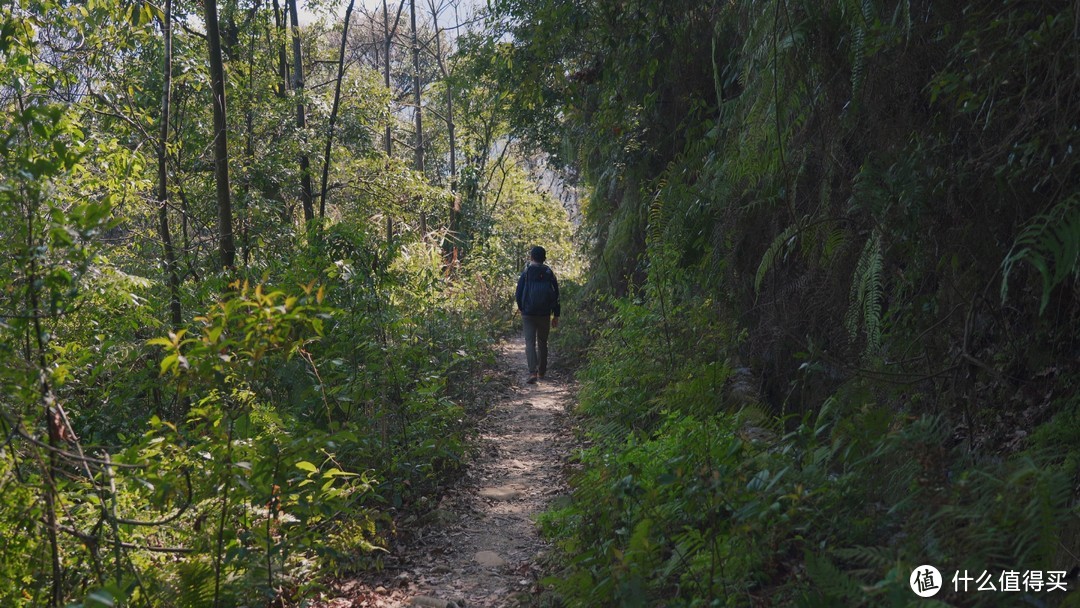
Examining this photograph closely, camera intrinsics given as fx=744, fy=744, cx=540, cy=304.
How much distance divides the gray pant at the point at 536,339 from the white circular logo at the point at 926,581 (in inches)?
321

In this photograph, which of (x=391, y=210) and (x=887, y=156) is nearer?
(x=887, y=156)

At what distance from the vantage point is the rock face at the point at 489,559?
507 cm

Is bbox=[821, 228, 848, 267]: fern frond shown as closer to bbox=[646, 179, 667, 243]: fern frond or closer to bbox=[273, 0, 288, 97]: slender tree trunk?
bbox=[646, 179, 667, 243]: fern frond

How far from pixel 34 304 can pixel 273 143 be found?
9235 mm

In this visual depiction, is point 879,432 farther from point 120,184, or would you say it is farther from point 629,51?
point 120,184

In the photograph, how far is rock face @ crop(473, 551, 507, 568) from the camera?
5.07 m

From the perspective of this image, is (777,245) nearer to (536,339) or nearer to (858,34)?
(858,34)

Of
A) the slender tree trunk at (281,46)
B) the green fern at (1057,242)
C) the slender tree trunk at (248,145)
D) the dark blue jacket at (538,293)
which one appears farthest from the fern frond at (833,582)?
the slender tree trunk at (281,46)

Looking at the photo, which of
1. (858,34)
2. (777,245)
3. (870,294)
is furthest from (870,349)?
(858,34)

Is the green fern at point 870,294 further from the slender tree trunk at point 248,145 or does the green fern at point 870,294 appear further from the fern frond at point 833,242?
the slender tree trunk at point 248,145

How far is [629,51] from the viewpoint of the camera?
838 centimetres

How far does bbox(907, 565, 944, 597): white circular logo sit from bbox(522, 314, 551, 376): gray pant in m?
8.15

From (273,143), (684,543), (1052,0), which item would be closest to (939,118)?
(1052,0)

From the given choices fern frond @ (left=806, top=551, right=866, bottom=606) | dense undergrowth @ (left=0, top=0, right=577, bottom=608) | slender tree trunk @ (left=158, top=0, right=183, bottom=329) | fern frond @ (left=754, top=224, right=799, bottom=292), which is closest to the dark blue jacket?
dense undergrowth @ (left=0, top=0, right=577, bottom=608)
